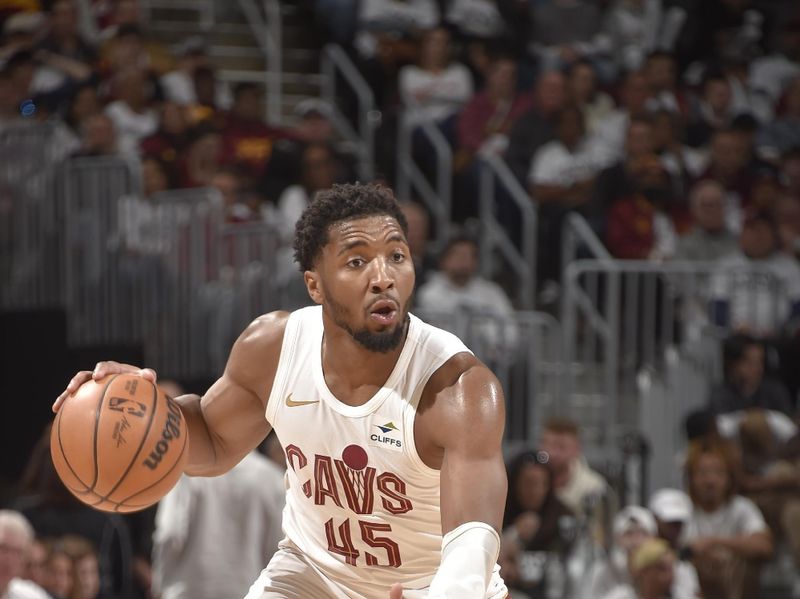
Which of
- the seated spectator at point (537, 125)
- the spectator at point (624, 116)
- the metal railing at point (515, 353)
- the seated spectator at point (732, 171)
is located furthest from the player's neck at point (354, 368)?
the seated spectator at point (732, 171)

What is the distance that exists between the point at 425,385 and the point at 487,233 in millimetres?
6171

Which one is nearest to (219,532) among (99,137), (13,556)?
(13,556)

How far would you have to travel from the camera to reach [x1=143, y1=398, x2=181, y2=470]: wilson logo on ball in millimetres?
4309

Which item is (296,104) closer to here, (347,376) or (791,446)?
(791,446)

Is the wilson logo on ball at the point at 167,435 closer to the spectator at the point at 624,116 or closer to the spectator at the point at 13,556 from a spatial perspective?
the spectator at the point at 13,556

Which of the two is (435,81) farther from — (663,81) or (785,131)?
(785,131)

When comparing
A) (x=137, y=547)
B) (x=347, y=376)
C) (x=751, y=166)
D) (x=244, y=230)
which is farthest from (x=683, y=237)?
(x=347, y=376)

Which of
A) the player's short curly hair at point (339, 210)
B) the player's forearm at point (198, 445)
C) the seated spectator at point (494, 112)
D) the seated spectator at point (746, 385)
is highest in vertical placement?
the seated spectator at point (494, 112)

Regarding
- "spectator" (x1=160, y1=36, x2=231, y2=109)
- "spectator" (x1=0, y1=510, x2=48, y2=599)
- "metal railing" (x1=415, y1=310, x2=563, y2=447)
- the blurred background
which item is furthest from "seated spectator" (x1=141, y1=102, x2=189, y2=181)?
"spectator" (x1=0, y1=510, x2=48, y2=599)

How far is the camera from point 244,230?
9195 mm

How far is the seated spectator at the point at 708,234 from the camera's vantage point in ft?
34.1

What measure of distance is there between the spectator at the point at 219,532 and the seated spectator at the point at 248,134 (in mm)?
3958

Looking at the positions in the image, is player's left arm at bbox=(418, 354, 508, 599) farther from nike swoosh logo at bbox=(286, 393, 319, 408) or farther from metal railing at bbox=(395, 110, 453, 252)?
metal railing at bbox=(395, 110, 453, 252)

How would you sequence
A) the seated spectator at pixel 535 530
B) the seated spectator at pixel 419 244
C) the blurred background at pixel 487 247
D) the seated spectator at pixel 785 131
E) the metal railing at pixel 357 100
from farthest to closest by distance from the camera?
the seated spectator at pixel 785 131 → the metal railing at pixel 357 100 → the seated spectator at pixel 419 244 → the blurred background at pixel 487 247 → the seated spectator at pixel 535 530
